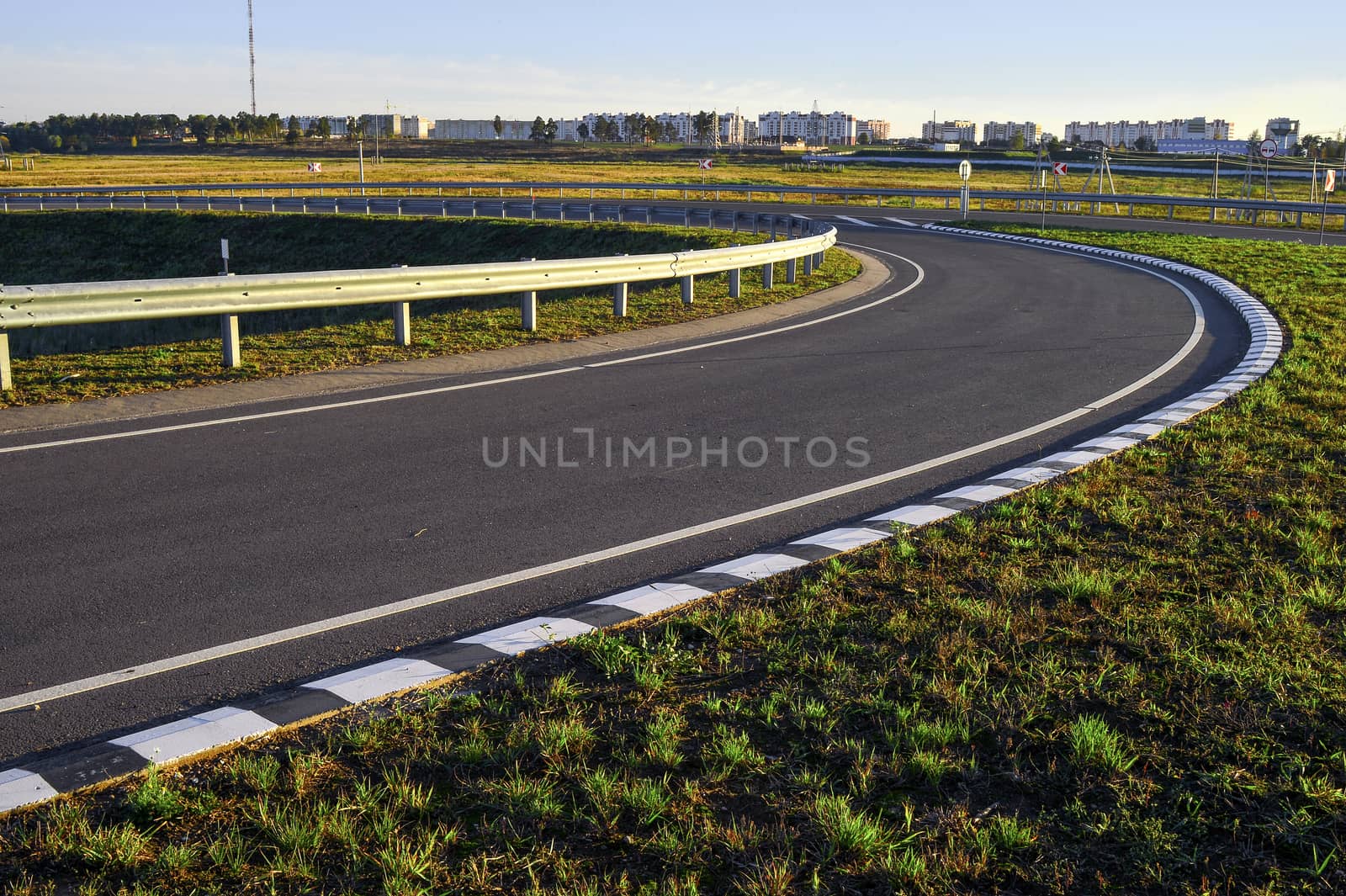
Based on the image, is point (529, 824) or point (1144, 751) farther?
point (1144, 751)

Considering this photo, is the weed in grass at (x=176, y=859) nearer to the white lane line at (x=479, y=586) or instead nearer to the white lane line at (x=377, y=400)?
the white lane line at (x=479, y=586)

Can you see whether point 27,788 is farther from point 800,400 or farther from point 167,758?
point 800,400

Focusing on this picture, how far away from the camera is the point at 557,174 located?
284 ft

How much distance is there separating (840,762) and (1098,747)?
2.91 ft

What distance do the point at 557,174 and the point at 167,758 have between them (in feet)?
282

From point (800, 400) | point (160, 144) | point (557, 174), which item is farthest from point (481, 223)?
point (160, 144)

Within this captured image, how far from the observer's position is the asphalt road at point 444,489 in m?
5.07

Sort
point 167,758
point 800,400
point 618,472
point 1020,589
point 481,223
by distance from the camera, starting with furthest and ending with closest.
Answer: point 481,223 → point 800,400 → point 618,472 → point 1020,589 → point 167,758

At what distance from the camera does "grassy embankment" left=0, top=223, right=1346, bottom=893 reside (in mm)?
3334

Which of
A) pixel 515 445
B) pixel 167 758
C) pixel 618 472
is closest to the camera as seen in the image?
pixel 167 758

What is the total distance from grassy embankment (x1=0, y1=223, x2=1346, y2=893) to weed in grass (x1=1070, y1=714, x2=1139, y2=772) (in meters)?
0.01

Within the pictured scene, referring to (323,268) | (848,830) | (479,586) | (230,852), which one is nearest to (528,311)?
(479,586)

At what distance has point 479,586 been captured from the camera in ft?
18.8

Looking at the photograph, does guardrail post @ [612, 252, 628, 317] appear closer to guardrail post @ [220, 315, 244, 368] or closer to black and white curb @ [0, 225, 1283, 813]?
guardrail post @ [220, 315, 244, 368]
